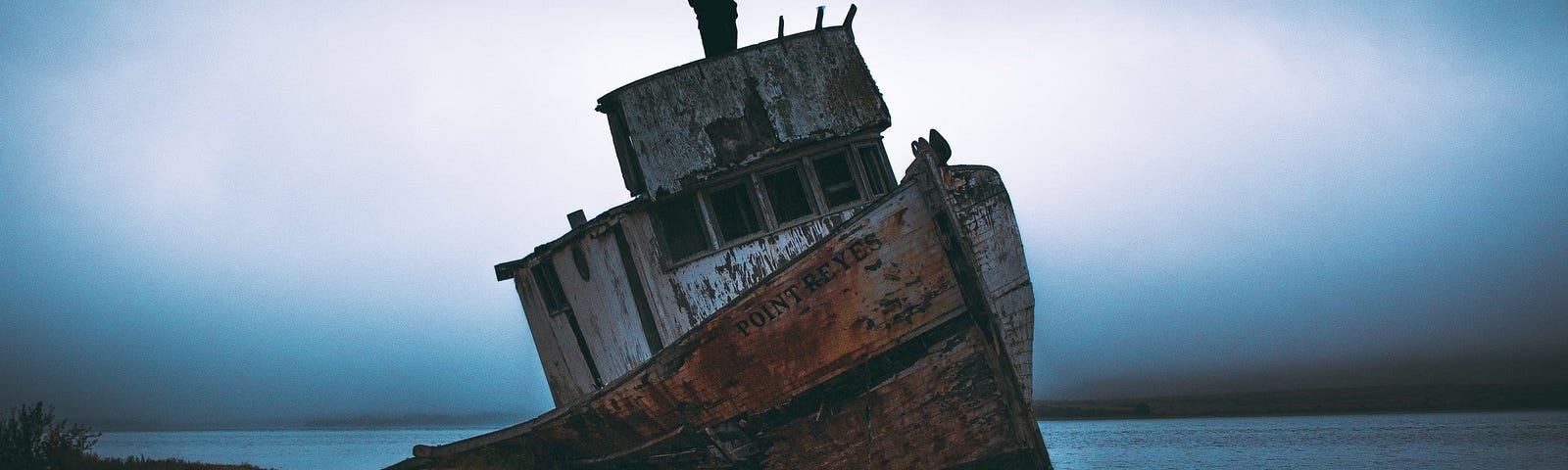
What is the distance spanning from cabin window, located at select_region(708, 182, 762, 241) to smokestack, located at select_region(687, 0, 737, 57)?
310cm

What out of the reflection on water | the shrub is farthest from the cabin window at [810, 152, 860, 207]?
the reflection on water

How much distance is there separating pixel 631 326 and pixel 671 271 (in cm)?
79

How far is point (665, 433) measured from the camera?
6.59m

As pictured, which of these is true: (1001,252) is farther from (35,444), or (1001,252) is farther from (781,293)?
(35,444)

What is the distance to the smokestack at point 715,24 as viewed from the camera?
10453 millimetres

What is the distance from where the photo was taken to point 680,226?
7.98 m

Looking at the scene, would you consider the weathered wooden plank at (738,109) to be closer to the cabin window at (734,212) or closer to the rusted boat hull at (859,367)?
the cabin window at (734,212)

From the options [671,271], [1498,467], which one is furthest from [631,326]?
[1498,467]

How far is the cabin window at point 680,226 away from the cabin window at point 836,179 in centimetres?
115

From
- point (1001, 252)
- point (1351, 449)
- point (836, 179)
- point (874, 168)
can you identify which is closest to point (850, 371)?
point (1001, 252)

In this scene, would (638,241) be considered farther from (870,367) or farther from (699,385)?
(870,367)

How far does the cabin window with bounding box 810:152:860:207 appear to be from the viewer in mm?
7949

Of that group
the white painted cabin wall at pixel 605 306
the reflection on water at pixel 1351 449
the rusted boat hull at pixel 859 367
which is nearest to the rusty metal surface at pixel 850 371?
the rusted boat hull at pixel 859 367

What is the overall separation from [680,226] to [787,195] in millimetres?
992
